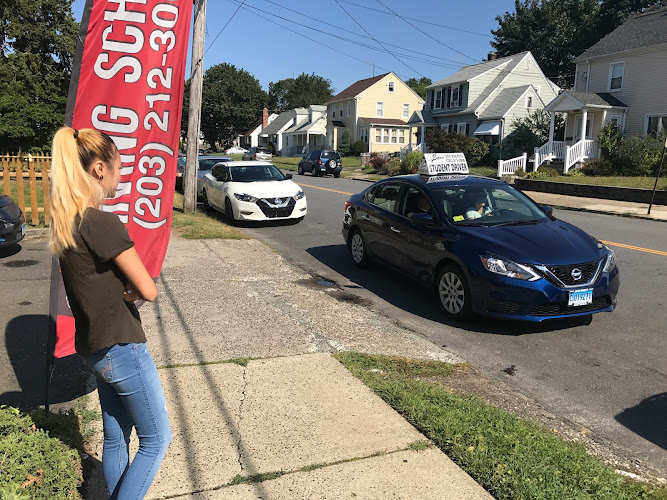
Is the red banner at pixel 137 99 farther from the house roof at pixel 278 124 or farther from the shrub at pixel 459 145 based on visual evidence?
the house roof at pixel 278 124

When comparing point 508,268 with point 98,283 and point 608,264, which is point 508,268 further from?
point 98,283

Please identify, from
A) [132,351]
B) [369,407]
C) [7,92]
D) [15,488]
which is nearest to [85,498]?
[15,488]

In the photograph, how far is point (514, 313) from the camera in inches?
216

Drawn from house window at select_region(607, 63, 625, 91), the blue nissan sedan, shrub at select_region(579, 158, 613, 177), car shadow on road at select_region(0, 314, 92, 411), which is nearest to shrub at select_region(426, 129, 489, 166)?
house window at select_region(607, 63, 625, 91)

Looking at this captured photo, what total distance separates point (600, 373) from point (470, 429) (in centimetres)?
193

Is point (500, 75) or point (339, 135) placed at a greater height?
point (500, 75)

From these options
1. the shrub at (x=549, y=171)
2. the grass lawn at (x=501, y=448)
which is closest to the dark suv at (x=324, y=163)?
the shrub at (x=549, y=171)

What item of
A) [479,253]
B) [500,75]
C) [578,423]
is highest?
[500,75]

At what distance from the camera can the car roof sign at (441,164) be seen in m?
7.99

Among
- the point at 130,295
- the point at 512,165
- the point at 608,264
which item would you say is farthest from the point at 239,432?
the point at 512,165

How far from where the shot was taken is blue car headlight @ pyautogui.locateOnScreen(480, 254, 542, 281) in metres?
5.40

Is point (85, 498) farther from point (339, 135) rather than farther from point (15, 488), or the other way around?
point (339, 135)

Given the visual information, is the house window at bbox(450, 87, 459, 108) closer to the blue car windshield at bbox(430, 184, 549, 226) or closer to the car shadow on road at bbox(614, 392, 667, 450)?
the blue car windshield at bbox(430, 184, 549, 226)

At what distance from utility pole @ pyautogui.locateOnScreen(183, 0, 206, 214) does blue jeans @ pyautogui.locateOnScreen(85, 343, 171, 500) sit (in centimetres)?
1155
